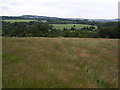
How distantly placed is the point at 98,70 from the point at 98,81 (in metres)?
2.16

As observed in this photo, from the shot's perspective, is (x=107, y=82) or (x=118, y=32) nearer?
(x=107, y=82)

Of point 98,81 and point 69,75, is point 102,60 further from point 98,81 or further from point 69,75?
point 69,75

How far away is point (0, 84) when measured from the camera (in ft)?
25.6

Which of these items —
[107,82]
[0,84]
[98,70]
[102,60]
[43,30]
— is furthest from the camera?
[43,30]

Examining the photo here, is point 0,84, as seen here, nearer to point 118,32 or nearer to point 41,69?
point 41,69

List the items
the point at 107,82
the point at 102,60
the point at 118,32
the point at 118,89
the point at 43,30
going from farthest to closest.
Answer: the point at 43,30 → the point at 118,32 → the point at 102,60 → the point at 107,82 → the point at 118,89

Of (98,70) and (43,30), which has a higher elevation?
(43,30)

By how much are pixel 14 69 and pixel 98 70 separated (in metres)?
7.44

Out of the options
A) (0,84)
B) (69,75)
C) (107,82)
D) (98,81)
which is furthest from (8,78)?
(107,82)

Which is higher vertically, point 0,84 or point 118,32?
point 118,32

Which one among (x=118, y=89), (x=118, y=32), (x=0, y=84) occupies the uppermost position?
(x=118, y=32)

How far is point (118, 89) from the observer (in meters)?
8.34

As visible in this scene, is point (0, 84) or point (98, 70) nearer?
point (0, 84)

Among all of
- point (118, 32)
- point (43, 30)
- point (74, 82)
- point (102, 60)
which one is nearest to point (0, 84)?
point (74, 82)
